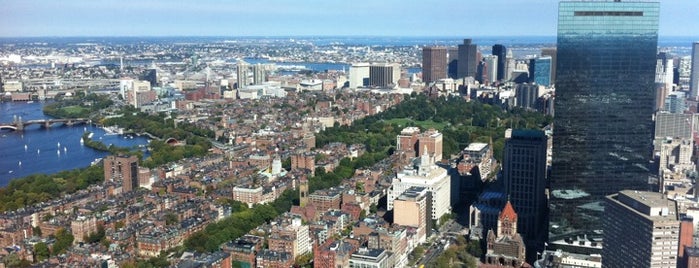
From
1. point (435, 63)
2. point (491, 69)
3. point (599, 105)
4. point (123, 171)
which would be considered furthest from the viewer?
point (435, 63)

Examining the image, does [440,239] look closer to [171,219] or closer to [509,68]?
[171,219]

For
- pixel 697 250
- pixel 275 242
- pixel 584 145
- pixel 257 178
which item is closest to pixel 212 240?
pixel 275 242

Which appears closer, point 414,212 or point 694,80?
point 414,212

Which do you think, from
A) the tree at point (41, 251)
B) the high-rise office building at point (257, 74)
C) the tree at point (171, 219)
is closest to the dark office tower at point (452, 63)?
the high-rise office building at point (257, 74)

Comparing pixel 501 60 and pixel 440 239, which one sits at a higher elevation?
pixel 501 60

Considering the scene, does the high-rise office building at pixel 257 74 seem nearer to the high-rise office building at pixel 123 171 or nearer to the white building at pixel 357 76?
the white building at pixel 357 76

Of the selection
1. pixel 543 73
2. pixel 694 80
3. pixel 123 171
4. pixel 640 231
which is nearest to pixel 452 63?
pixel 543 73
